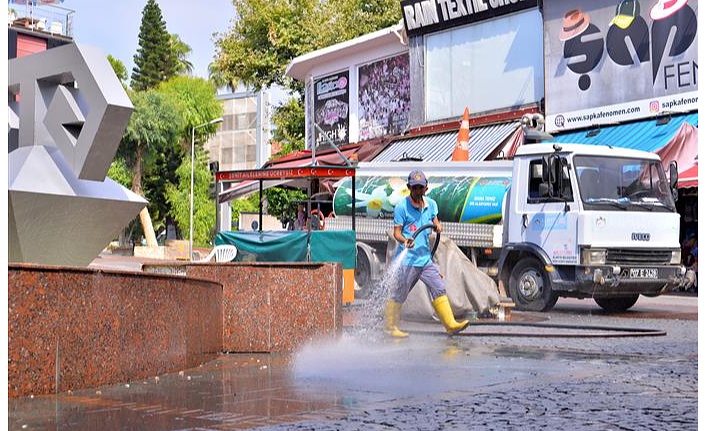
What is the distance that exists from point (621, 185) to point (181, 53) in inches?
2633

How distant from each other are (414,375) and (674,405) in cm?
220

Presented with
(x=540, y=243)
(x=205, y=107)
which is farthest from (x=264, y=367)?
(x=205, y=107)

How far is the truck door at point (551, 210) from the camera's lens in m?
16.2

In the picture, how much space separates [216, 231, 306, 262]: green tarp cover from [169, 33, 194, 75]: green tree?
61114 millimetres

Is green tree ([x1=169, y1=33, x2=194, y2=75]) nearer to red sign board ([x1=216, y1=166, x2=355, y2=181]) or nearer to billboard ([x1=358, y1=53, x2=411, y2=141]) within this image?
billboard ([x1=358, y1=53, x2=411, y2=141])

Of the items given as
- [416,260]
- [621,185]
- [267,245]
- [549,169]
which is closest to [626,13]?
[621,185]

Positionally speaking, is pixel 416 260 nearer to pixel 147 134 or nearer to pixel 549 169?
pixel 549 169

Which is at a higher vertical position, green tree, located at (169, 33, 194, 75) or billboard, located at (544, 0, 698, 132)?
green tree, located at (169, 33, 194, 75)

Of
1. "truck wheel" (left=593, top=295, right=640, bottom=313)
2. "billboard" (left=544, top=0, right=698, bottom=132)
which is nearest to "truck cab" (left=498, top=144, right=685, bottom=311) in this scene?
"truck wheel" (left=593, top=295, right=640, bottom=313)

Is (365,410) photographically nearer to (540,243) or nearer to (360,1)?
(540,243)

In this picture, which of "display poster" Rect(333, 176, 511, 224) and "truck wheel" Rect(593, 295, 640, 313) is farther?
"display poster" Rect(333, 176, 511, 224)

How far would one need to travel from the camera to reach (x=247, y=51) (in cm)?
4450

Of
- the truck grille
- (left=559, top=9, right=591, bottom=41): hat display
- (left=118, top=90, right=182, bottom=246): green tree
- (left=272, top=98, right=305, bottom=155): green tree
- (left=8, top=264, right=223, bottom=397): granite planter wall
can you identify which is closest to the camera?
(left=8, top=264, right=223, bottom=397): granite planter wall

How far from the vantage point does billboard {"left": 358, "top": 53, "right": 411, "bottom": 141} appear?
1277 inches
